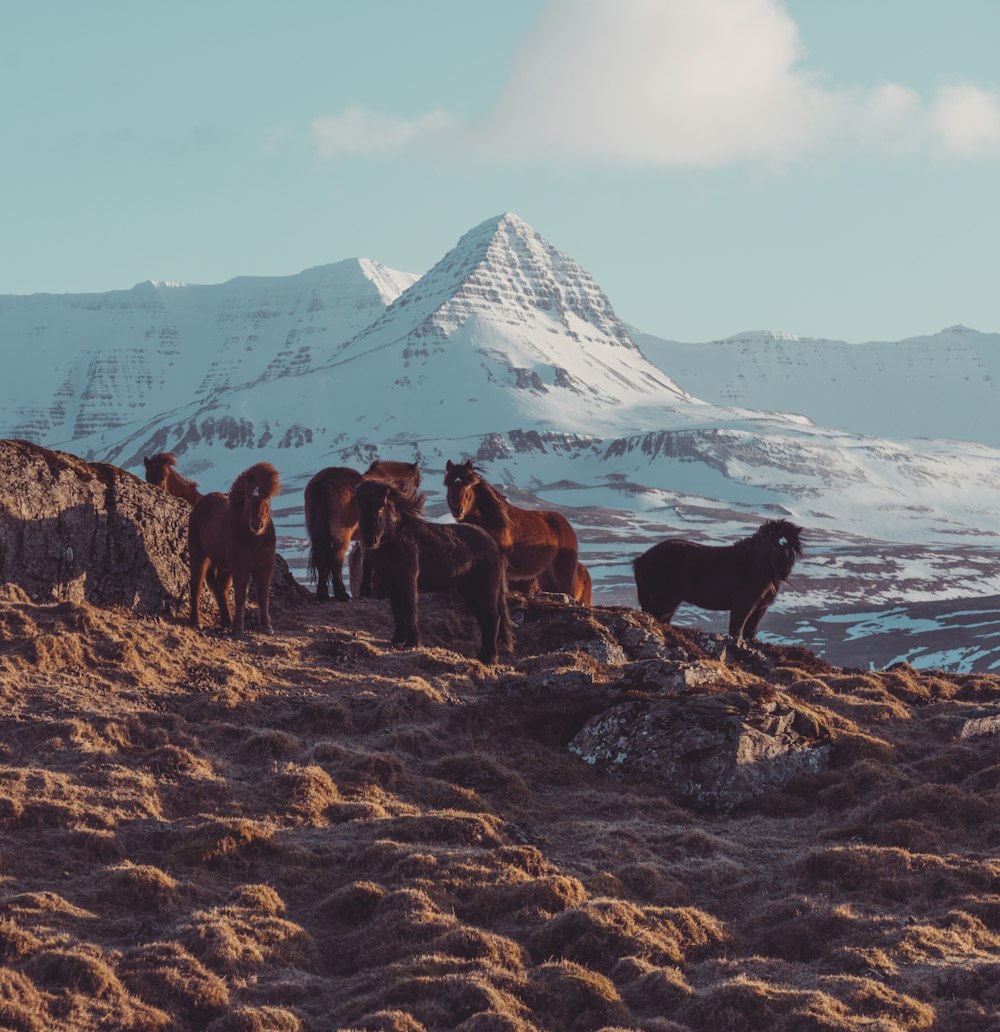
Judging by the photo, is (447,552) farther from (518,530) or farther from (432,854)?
(432,854)

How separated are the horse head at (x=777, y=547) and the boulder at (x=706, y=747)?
294 inches

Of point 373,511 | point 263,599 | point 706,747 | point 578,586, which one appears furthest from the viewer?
point 578,586

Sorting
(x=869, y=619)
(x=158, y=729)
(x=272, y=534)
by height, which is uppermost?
(x=272, y=534)

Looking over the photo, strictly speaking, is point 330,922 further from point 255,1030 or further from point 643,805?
point 643,805

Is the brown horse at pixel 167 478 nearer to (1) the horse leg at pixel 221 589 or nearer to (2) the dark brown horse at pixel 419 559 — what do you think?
(1) the horse leg at pixel 221 589

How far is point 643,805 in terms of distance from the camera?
49.3ft

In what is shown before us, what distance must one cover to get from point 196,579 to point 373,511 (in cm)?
302

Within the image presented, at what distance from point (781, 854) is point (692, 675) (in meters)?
4.81

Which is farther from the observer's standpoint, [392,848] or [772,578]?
[772,578]

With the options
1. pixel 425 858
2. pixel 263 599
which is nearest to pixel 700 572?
pixel 263 599

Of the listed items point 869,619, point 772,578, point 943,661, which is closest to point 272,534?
point 772,578

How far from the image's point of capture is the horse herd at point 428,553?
18.6m

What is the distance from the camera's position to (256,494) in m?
18.4

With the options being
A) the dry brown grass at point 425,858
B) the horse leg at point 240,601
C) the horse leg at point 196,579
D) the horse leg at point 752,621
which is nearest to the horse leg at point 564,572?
the horse leg at point 752,621
